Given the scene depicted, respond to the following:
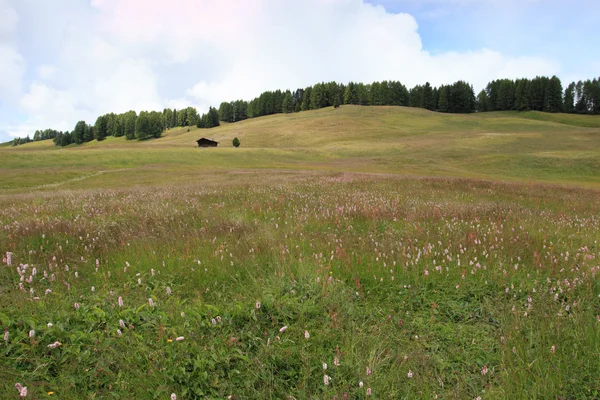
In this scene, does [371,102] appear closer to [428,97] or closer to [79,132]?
[428,97]

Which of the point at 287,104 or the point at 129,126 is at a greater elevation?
the point at 287,104

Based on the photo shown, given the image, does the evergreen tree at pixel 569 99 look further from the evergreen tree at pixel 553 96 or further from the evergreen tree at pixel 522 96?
the evergreen tree at pixel 522 96

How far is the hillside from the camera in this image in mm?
43500

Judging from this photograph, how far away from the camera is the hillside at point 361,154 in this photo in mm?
43500

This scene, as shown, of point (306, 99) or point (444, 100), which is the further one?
point (306, 99)

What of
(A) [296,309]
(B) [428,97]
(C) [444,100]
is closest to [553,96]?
(C) [444,100]

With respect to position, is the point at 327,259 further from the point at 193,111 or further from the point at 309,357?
the point at 193,111

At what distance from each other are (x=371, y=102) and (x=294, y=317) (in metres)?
175

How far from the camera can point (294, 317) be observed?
3387 mm

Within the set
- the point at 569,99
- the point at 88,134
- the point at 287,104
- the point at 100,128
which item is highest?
the point at 287,104

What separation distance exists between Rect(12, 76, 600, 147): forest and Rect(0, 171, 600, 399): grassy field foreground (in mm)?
164782

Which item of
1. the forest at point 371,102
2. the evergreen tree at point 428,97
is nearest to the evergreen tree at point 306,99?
the forest at point 371,102

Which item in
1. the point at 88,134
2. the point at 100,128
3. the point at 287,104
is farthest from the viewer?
the point at 287,104

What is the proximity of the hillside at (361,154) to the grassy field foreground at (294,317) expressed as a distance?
97.8ft
